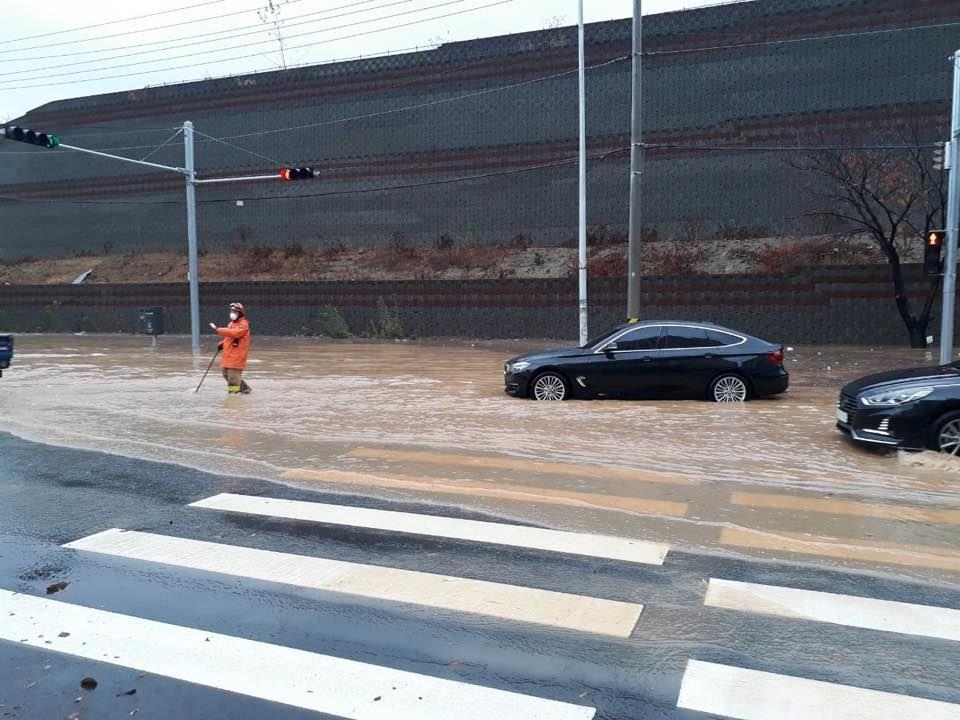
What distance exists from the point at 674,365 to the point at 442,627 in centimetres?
922

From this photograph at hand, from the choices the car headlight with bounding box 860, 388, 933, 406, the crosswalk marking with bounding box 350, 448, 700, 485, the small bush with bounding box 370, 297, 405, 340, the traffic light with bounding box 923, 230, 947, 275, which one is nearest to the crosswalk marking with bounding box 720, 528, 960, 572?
the crosswalk marking with bounding box 350, 448, 700, 485

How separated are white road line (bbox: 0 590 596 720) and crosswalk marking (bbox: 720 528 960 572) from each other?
9.98 ft

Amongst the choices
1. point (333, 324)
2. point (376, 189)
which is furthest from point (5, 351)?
point (376, 189)

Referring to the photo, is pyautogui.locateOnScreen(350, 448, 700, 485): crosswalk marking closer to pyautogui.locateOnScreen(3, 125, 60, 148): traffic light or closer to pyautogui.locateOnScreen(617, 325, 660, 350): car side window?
pyautogui.locateOnScreen(617, 325, 660, 350): car side window

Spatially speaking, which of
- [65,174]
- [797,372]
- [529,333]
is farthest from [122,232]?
[797,372]

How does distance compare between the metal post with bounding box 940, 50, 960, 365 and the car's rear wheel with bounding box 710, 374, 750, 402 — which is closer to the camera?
the car's rear wheel with bounding box 710, 374, 750, 402

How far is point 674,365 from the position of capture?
13.2m

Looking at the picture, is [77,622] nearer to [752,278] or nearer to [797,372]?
[797,372]

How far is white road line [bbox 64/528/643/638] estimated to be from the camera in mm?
4855

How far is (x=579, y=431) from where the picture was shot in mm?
10891

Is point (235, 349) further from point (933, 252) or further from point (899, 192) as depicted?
point (899, 192)

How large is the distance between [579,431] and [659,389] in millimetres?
2936

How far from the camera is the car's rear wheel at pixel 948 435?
882 centimetres

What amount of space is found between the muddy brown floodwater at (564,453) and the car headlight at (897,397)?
618mm
